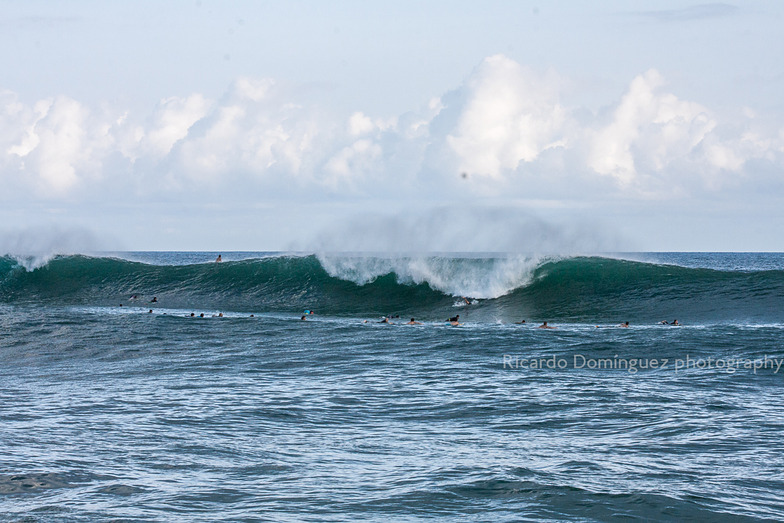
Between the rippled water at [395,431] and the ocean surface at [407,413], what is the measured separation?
0.04 m

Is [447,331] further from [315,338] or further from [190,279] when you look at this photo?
[190,279]

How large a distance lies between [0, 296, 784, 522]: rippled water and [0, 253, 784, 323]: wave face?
7425mm

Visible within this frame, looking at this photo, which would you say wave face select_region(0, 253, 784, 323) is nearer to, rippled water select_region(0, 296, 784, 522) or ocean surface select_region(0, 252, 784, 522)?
ocean surface select_region(0, 252, 784, 522)

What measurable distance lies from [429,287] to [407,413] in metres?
21.8

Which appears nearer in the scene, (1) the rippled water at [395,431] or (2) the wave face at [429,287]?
(1) the rippled water at [395,431]

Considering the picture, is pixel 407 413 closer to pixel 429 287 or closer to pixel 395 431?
pixel 395 431

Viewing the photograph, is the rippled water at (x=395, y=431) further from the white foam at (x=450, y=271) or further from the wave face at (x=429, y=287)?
the white foam at (x=450, y=271)

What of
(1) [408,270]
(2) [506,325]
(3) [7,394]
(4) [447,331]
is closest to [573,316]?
(2) [506,325]

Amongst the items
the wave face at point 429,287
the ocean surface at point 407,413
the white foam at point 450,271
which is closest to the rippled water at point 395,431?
the ocean surface at point 407,413

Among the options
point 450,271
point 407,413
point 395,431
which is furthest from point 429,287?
point 395,431

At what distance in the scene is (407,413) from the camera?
12242mm

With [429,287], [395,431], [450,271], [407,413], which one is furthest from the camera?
[450,271]

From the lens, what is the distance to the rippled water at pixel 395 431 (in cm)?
787

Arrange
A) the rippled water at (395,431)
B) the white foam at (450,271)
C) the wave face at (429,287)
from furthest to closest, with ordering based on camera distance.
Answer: the white foam at (450,271) < the wave face at (429,287) < the rippled water at (395,431)
